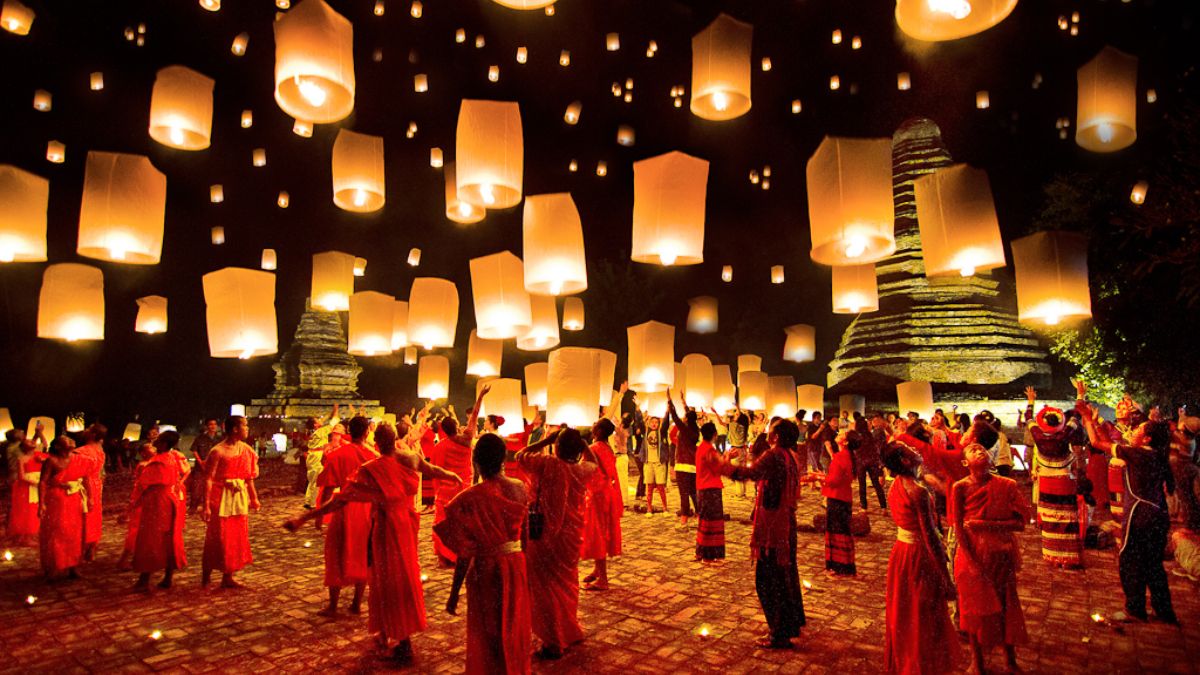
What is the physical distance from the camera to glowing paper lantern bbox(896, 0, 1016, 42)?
373 centimetres

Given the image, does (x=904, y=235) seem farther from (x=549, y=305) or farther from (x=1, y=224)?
(x=1, y=224)

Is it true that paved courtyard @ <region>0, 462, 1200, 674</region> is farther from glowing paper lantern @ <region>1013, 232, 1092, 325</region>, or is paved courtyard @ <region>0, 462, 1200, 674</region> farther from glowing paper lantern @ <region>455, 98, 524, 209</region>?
glowing paper lantern @ <region>455, 98, 524, 209</region>

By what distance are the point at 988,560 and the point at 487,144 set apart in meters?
5.43

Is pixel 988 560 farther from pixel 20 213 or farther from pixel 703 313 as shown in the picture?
pixel 703 313

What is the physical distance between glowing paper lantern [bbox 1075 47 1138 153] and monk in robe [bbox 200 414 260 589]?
9.60m

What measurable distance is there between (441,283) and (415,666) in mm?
5925

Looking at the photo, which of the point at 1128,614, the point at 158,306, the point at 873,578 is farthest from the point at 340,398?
the point at 1128,614

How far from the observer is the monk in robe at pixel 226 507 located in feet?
22.5

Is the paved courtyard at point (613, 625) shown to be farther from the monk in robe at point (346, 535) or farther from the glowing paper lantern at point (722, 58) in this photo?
the glowing paper lantern at point (722, 58)

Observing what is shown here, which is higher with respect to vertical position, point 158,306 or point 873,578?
point 158,306

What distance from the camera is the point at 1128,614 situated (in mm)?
5699

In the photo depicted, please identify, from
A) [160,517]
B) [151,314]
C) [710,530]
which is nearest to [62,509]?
[160,517]

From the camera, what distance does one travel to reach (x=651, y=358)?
9070mm

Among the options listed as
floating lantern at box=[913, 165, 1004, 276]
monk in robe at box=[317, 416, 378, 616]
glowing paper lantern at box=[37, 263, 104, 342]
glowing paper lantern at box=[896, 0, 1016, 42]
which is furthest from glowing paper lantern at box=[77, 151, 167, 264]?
floating lantern at box=[913, 165, 1004, 276]
